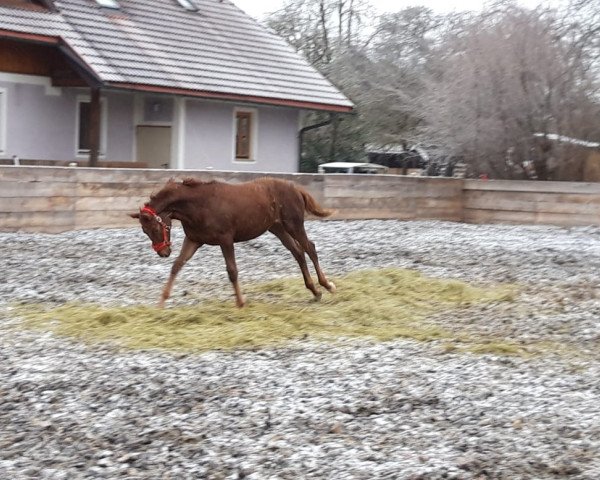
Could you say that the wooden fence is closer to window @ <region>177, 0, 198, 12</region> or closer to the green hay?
the green hay

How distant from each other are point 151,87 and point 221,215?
15.9m

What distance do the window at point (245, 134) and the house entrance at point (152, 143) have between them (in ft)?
8.92

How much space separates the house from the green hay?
13994 millimetres

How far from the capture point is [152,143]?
91.5ft

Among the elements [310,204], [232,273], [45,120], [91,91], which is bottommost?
[232,273]

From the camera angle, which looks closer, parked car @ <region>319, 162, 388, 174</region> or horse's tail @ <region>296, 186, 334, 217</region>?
horse's tail @ <region>296, 186, 334, 217</region>

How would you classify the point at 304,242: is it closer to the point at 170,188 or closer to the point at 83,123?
the point at 170,188

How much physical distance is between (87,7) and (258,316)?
19169 mm

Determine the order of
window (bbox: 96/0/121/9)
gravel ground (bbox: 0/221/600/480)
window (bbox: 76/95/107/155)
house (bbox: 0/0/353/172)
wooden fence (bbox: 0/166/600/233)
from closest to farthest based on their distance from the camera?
gravel ground (bbox: 0/221/600/480), wooden fence (bbox: 0/166/600/233), house (bbox: 0/0/353/172), window (bbox: 76/95/107/155), window (bbox: 96/0/121/9)

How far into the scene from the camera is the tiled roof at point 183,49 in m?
25.0

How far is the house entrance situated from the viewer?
1094 inches

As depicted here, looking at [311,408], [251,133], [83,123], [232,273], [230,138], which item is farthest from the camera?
[251,133]

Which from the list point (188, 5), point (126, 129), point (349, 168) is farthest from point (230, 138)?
point (349, 168)

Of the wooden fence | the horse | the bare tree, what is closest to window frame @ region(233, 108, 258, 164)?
the bare tree
